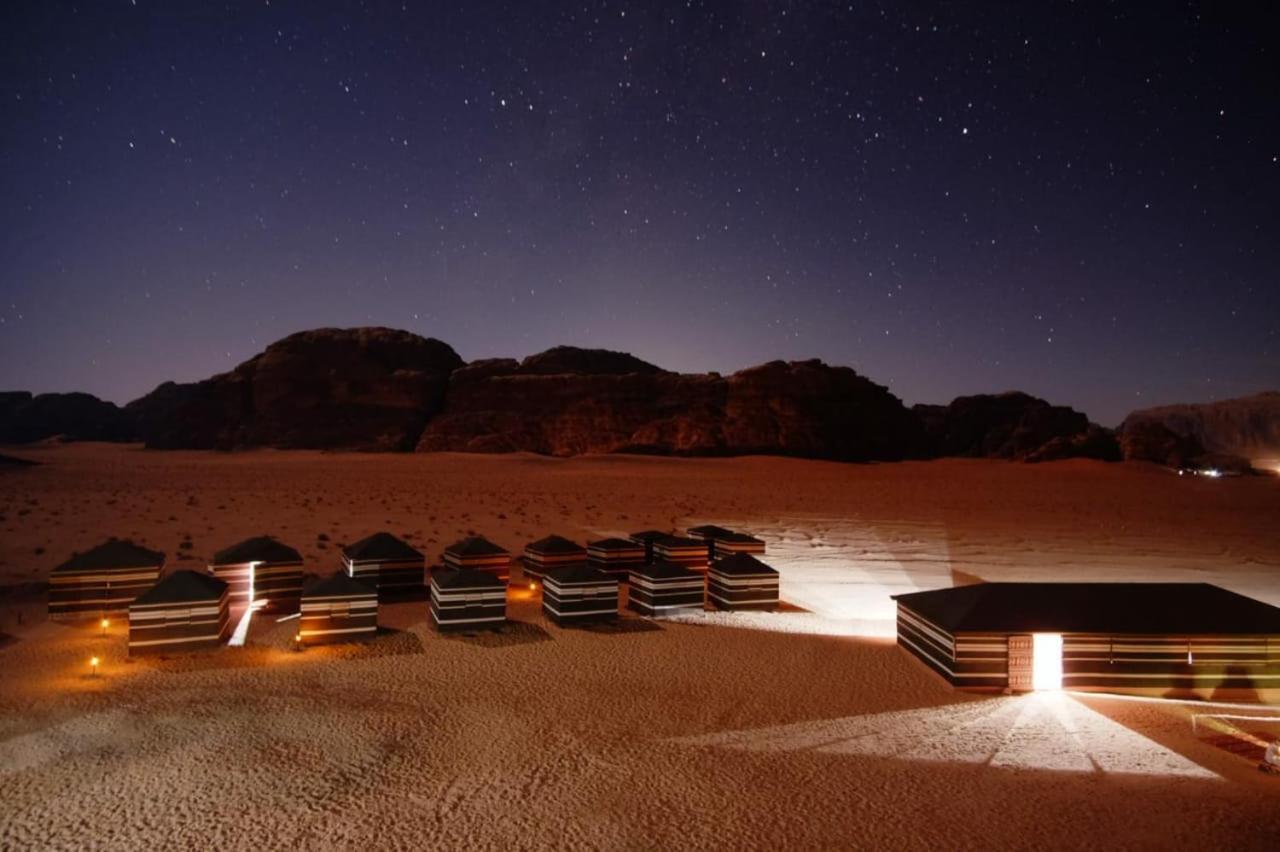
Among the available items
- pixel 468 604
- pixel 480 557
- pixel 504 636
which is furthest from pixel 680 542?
pixel 468 604

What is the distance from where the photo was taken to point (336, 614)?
1157 cm

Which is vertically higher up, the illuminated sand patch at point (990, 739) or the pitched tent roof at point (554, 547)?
the pitched tent roof at point (554, 547)

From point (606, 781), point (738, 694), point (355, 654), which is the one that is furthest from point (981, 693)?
point (355, 654)

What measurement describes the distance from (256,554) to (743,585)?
891cm

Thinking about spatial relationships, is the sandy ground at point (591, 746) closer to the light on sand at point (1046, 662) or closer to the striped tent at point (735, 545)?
the light on sand at point (1046, 662)

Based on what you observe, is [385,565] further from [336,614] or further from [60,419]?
[60,419]

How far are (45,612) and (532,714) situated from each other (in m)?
10.1

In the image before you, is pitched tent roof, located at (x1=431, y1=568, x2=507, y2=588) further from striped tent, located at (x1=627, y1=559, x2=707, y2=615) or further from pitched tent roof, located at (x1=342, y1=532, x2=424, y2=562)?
striped tent, located at (x1=627, y1=559, x2=707, y2=615)

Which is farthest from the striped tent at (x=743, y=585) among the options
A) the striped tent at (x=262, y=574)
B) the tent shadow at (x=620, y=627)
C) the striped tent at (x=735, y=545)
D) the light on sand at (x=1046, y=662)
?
the striped tent at (x=262, y=574)

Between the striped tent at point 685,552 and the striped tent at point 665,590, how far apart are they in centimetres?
188

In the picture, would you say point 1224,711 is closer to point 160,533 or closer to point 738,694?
point 738,694

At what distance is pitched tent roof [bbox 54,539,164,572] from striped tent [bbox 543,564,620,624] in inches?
268

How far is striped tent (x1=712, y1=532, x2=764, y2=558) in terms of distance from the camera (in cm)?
1700

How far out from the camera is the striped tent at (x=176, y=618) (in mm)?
10648
